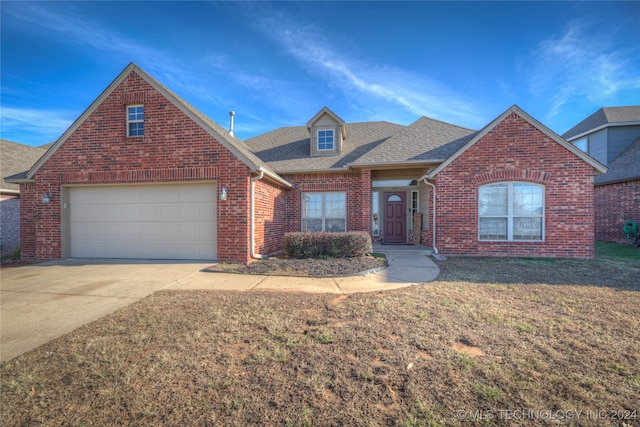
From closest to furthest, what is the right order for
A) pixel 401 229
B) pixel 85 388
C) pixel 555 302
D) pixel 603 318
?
pixel 85 388 < pixel 603 318 < pixel 555 302 < pixel 401 229

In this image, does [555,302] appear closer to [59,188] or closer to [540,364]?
[540,364]

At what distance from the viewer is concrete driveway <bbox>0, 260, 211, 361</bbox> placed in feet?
12.1

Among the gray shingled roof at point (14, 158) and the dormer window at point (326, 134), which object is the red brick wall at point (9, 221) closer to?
the gray shingled roof at point (14, 158)

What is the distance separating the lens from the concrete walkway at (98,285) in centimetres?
385

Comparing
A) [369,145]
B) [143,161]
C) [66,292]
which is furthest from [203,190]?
[369,145]

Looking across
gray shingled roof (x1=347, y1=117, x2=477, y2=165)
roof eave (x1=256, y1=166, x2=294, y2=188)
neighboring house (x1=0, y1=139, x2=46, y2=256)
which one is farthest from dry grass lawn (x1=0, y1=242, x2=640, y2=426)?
neighboring house (x1=0, y1=139, x2=46, y2=256)

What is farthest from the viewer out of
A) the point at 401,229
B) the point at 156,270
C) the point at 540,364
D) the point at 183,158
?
the point at 401,229

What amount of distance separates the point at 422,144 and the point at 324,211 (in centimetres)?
481

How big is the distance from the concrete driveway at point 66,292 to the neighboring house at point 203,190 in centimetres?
98

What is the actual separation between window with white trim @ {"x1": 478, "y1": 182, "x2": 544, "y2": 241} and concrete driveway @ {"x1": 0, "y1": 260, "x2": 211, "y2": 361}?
29.5 ft

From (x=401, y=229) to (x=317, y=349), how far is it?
387 inches

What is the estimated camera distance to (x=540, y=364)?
2.79 m

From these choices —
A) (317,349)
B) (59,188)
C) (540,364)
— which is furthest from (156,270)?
(540,364)

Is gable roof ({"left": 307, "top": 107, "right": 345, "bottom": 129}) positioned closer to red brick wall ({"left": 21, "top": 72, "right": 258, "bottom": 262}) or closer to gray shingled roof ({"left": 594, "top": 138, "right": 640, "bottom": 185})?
red brick wall ({"left": 21, "top": 72, "right": 258, "bottom": 262})
